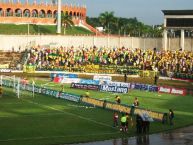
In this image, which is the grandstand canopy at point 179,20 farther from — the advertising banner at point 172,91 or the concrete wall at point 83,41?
the advertising banner at point 172,91

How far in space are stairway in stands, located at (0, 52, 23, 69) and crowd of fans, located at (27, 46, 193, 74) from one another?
125 inches

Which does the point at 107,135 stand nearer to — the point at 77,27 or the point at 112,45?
the point at 112,45

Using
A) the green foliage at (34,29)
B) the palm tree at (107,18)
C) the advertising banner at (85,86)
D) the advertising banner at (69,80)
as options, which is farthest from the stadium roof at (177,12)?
the palm tree at (107,18)

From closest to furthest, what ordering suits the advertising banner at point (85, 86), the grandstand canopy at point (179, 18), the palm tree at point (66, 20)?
1. the advertising banner at point (85, 86)
2. the grandstand canopy at point (179, 18)
3. the palm tree at point (66, 20)

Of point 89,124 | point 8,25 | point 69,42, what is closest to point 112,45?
point 69,42

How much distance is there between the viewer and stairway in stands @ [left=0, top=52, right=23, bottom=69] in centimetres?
10564

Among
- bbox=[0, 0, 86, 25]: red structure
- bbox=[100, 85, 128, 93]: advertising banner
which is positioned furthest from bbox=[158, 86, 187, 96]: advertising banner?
bbox=[0, 0, 86, 25]: red structure

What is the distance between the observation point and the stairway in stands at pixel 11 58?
347 ft

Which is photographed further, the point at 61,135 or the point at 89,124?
the point at 89,124

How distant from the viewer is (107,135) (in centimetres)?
4344

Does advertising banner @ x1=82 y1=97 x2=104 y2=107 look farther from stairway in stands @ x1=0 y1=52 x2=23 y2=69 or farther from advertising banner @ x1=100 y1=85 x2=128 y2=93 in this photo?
stairway in stands @ x1=0 y1=52 x2=23 y2=69

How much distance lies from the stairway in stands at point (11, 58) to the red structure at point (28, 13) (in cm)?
3308

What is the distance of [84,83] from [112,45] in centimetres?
4297

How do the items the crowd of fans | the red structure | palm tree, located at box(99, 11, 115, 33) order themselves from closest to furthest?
the crowd of fans, the red structure, palm tree, located at box(99, 11, 115, 33)
